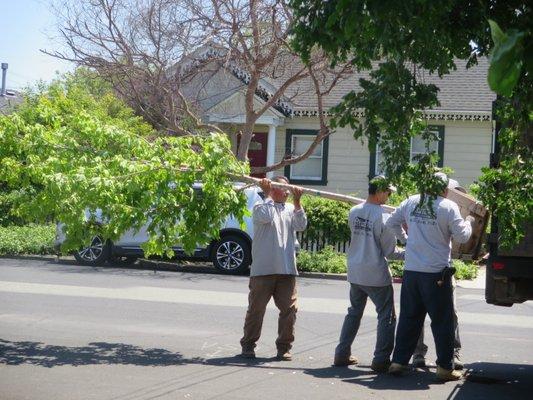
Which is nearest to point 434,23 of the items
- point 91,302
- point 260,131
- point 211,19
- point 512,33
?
point 512,33

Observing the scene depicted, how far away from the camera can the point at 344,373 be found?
8672 millimetres

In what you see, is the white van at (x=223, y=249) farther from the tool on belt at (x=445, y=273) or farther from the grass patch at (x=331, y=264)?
the tool on belt at (x=445, y=273)

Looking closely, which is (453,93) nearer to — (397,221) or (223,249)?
(223,249)

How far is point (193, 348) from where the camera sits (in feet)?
32.2

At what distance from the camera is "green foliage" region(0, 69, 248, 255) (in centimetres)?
927

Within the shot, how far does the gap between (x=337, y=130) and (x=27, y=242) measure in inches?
377

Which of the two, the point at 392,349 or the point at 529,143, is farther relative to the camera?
the point at 392,349

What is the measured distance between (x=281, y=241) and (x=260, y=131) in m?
18.5

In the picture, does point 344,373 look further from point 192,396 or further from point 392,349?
point 192,396

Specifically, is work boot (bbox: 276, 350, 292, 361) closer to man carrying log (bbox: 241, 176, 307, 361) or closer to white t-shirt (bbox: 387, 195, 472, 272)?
man carrying log (bbox: 241, 176, 307, 361)

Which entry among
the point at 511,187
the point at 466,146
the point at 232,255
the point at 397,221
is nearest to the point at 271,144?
the point at 466,146

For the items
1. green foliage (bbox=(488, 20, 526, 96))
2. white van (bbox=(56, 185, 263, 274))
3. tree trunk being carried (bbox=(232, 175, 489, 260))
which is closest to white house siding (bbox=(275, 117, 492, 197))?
white van (bbox=(56, 185, 263, 274))

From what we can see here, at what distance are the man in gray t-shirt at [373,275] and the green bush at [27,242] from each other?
43.5 feet

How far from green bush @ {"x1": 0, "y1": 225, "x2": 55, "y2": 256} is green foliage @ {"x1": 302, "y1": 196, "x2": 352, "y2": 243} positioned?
5877 millimetres
